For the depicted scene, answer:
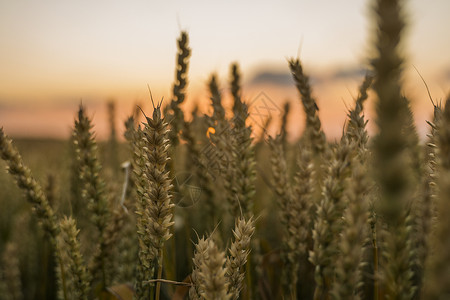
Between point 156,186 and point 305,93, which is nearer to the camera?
point 156,186

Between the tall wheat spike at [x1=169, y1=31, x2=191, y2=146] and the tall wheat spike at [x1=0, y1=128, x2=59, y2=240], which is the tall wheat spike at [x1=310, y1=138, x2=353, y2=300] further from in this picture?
the tall wheat spike at [x1=0, y1=128, x2=59, y2=240]

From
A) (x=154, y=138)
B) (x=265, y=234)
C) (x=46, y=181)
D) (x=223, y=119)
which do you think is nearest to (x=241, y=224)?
(x=154, y=138)

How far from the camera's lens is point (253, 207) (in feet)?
6.03

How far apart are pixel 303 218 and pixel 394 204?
0.91 m

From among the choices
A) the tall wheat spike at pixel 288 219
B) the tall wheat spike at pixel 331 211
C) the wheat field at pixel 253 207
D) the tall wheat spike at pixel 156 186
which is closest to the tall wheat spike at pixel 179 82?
the wheat field at pixel 253 207

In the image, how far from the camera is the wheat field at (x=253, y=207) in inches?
24.3

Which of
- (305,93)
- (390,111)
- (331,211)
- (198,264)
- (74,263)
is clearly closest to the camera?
(390,111)

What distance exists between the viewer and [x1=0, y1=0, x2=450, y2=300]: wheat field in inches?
24.3

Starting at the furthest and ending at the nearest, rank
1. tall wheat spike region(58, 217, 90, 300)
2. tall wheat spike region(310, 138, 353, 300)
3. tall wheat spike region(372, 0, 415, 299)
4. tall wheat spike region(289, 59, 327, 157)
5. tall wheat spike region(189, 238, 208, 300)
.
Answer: tall wheat spike region(289, 59, 327, 157)
tall wheat spike region(58, 217, 90, 300)
tall wheat spike region(189, 238, 208, 300)
tall wheat spike region(310, 138, 353, 300)
tall wheat spike region(372, 0, 415, 299)

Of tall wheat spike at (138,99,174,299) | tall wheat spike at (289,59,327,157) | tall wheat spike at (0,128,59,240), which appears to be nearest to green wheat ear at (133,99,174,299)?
tall wheat spike at (138,99,174,299)

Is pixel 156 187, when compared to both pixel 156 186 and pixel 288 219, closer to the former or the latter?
pixel 156 186

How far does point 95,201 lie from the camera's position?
1.60 metres

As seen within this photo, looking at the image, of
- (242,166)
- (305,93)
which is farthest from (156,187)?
(305,93)

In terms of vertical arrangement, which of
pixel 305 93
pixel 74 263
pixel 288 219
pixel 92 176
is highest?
pixel 305 93
